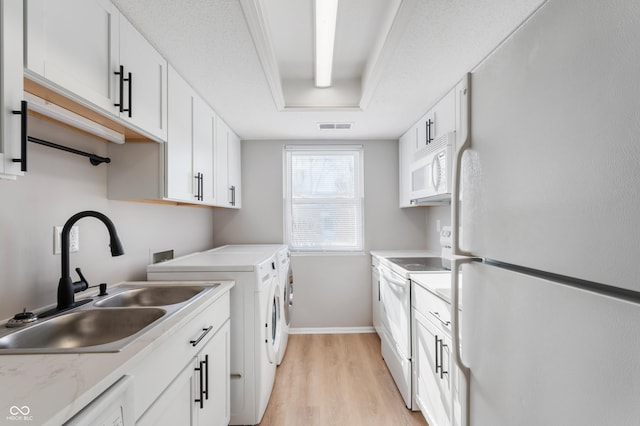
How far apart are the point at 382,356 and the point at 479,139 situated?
100 inches

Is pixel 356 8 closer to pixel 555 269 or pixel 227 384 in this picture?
pixel 555 269

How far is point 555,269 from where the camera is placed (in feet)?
2.12

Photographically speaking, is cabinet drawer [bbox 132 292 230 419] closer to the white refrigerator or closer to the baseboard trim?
the white refrigerator

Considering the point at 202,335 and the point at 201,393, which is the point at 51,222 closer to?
the point at 202,335

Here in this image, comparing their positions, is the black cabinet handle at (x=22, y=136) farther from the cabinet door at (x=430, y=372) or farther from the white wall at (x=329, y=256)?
the white wall at (x=329, y=256)

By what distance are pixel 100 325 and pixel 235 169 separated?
2228 millimetres

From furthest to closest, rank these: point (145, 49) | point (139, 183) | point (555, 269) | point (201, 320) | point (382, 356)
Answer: point (382, 356) < point (139, 183) < point (145, 49) < point (201, 320) < point (555, 269)

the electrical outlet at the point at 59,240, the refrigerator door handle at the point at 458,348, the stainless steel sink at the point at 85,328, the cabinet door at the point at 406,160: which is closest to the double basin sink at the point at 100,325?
the stainless steel sink at the point at 85,328

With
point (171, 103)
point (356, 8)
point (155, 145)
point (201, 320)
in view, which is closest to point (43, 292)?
point (201, 320)

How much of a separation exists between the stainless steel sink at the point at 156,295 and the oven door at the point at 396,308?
1273mm

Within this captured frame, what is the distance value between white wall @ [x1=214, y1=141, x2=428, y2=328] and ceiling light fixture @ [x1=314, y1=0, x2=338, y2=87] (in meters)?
1.32

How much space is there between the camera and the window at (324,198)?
12.1ft

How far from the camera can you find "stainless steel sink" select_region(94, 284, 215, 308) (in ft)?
5.30

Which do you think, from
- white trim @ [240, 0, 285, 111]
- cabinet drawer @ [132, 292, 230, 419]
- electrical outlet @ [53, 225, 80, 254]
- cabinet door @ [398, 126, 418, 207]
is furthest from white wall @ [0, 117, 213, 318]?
cabinet door @ [398, 126, 418, 207]
